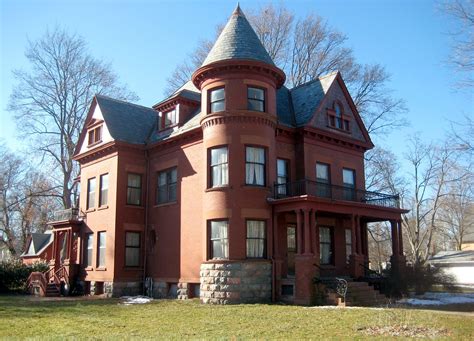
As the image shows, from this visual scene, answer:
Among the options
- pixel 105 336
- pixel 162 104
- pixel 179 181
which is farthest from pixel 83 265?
pixel 105 336

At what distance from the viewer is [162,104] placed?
89.9ft

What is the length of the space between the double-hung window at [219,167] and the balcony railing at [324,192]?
2428 mm

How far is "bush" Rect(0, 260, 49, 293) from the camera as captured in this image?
3005 centimetres

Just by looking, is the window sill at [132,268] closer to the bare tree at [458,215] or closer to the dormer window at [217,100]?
the dormer window at [217,100]

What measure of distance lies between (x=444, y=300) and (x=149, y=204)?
15.7 m

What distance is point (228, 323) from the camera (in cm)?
1378

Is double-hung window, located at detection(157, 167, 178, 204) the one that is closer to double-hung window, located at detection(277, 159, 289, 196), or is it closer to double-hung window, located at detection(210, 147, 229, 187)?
double-hung window, located at detection(210, 147, 229, 187)

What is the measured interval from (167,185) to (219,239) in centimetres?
623

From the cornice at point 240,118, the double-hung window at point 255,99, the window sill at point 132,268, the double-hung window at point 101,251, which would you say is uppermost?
the double-hung window at point 255,99

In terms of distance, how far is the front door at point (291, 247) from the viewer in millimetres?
22609

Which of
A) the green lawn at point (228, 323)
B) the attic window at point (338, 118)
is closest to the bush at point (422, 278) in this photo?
the attic window at point (338, 118)

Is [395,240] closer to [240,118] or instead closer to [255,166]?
[255,166]

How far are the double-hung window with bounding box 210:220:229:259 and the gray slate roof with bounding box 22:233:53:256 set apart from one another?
3395 centimetres

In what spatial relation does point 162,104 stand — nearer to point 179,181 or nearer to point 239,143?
point 179,181
